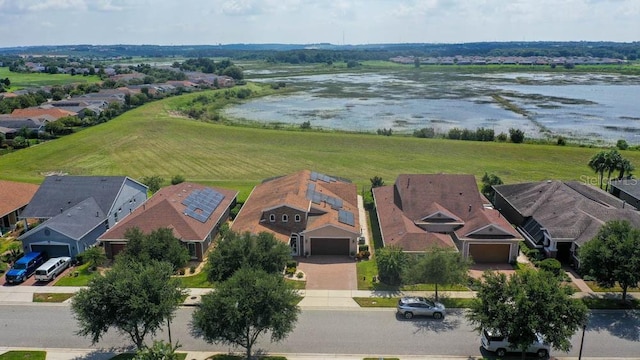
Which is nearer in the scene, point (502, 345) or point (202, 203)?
point (502, 345)

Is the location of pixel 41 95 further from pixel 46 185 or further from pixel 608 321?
pixel 608 321

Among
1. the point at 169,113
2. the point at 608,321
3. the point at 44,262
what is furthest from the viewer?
the point at 169,113

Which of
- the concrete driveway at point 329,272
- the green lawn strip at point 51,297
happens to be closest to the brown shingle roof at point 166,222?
the green lawn strip at point 51,297

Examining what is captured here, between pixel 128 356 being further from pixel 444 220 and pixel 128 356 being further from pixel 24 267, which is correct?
pixel 444 220

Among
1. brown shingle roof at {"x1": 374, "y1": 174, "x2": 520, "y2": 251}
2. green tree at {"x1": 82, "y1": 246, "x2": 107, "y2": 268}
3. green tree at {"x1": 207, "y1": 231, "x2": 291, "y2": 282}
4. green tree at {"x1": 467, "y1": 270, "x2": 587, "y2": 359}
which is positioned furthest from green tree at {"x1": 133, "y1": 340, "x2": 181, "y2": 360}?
brown shingle roof at {"x1": 374, "y1": 174, "x2": 520, "y2": 251}

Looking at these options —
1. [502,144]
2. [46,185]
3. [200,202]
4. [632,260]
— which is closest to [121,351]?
[200,202]

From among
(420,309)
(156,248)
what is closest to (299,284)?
(420,309)

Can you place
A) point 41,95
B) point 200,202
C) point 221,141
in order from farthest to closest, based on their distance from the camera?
point 41,95, point 221,141, point 200,202

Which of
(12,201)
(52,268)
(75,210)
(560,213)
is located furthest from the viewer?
(12,201)
